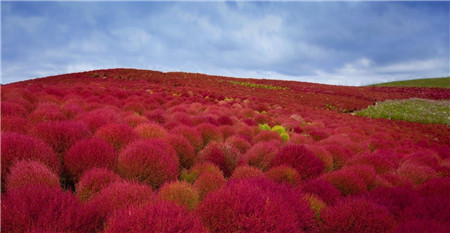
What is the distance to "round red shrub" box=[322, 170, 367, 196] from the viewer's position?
306 centimetres

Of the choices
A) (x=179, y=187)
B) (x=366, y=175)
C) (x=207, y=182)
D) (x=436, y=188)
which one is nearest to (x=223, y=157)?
(x=207, y=182)

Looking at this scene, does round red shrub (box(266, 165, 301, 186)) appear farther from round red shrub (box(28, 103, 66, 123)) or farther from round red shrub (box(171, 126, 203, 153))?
round red shrub (box(28, 103, 66, 123))

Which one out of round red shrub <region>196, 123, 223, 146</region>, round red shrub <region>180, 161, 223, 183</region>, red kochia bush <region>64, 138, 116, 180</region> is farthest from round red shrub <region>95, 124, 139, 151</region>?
round red shrub <region>196, 123, 223, 146</region>

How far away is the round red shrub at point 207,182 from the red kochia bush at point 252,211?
39 cm

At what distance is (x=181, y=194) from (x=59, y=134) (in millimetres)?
1644

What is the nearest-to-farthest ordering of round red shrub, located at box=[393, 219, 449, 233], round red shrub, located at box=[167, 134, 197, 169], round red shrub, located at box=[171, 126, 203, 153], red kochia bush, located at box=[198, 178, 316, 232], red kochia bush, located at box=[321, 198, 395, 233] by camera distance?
red kochia bush, located at box=[198, 178, 316, 232] → round red shrub, located at box=[393, 219, 449, 233] → red kochia bush, located at box=[321, 198, 395, 233] → round red shrub, located at box=[167, 134, 197, 169] → round red shrub, located at box=[171, 126, 203, 153]

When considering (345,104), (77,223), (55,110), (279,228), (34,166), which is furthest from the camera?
(345,104)

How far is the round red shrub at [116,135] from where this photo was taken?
3.17 metres

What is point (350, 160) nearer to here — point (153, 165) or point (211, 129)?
point (211, 129)

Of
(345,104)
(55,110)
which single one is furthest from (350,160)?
(345,104)

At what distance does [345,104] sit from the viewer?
21.4 meters

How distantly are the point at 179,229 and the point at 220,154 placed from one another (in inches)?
76.6

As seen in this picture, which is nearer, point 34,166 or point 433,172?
point 34,166

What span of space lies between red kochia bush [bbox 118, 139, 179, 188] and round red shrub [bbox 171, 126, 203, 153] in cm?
120
